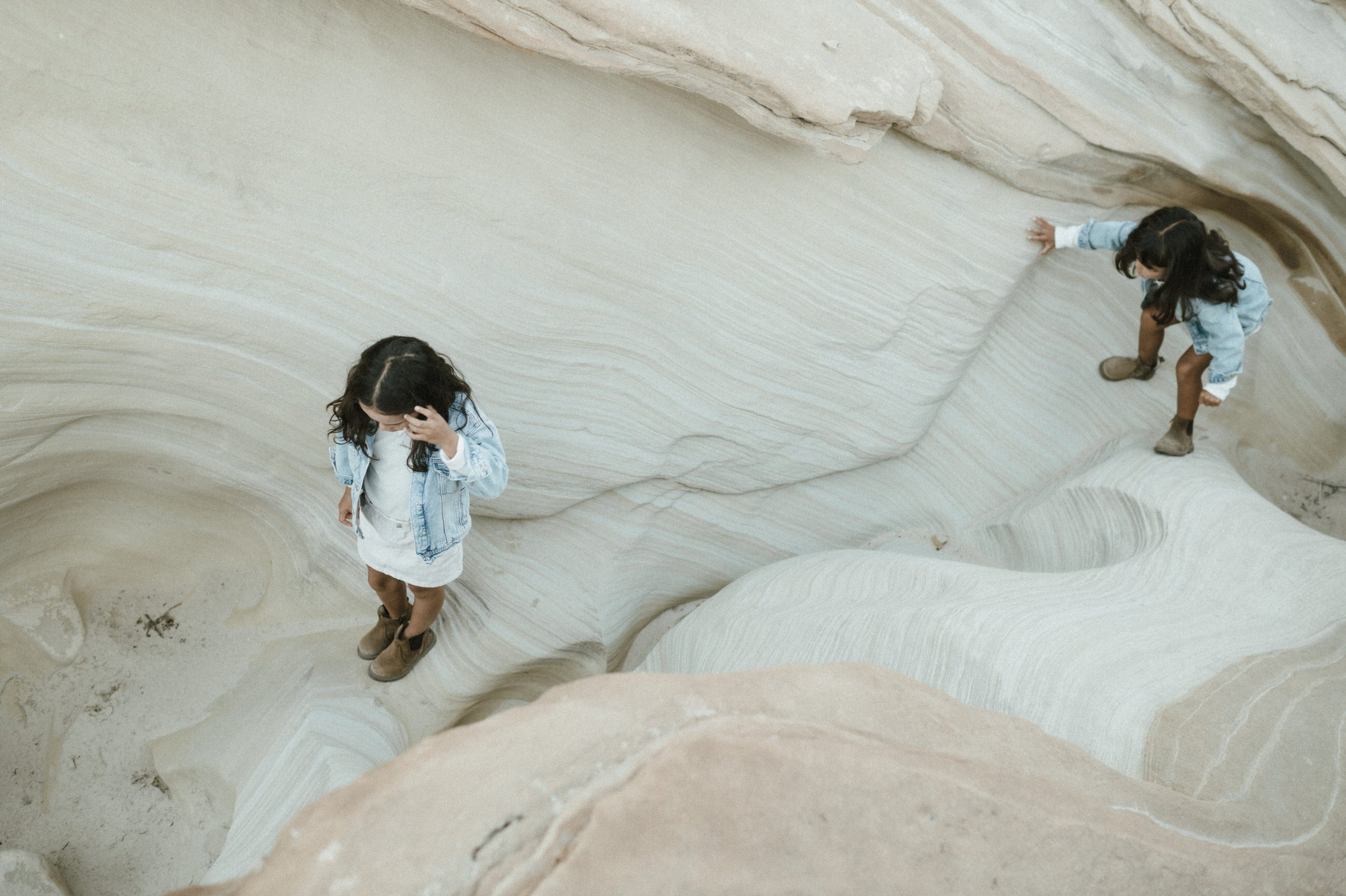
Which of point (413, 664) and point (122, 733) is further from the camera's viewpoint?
point (413, 664)

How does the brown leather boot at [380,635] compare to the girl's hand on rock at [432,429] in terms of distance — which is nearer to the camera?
the girl's hand on rock at [432,429]

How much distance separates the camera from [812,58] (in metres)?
2.68

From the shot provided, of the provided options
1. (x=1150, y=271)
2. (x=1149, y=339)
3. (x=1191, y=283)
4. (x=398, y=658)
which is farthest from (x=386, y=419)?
(x=1149, y=339)

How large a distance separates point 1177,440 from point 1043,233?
107 cm

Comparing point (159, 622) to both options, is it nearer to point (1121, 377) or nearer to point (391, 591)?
point (391, 591)

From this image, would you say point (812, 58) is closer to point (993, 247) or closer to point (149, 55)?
point (993, 247)

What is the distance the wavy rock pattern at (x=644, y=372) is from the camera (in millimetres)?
2504

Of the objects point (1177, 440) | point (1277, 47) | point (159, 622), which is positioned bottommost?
point (159, 622)

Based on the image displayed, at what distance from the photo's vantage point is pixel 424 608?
3053 millimetres

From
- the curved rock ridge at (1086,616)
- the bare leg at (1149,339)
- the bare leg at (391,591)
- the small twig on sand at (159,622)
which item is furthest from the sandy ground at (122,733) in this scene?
the bare leg at (1149,339)

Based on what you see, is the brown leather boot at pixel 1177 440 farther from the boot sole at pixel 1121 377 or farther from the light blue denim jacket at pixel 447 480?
the light blue denim jacket at pixel 447 480

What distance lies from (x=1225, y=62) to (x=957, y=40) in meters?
1.05

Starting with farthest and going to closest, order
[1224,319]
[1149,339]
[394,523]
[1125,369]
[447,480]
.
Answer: [1125,369] < [1149,339] < [1224,319] < [394,523] < [447,480]

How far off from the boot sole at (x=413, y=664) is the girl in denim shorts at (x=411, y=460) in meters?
0.47
